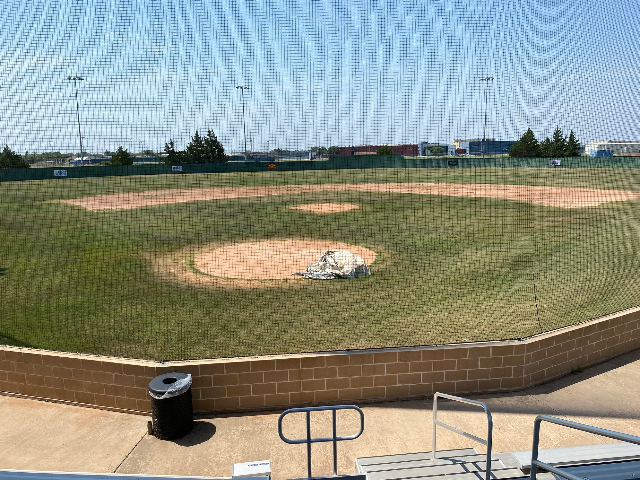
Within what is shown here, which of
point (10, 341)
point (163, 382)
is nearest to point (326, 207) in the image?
point (10, 341)

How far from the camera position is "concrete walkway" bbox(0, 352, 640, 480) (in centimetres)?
445

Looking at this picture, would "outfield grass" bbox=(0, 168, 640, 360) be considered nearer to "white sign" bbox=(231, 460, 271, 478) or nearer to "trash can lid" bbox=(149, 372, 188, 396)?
"trash can lid" bbox=(149, 372, 188, 396)

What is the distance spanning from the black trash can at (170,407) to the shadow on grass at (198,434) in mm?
56

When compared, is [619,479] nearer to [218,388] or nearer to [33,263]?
[218,388]

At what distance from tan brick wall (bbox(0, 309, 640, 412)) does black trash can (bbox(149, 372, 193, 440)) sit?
1.03 ft

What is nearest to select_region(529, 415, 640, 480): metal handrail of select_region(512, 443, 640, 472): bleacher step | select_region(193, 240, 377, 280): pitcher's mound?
select_region(512, 443, 640, 472): bleacher step

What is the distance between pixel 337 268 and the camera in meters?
10.4

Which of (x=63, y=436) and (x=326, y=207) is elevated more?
(x=326, y=207)

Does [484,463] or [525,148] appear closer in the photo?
[484,463]

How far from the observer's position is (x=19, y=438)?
15.9 feet

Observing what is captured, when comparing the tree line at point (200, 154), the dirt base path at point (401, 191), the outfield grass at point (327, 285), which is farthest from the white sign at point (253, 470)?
the dirt base path at point (401, 191)

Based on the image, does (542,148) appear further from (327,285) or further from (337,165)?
(327,285)

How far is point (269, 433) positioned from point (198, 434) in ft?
2.35

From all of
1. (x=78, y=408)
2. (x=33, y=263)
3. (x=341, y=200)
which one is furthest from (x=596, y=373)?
(x=341, y=200)
